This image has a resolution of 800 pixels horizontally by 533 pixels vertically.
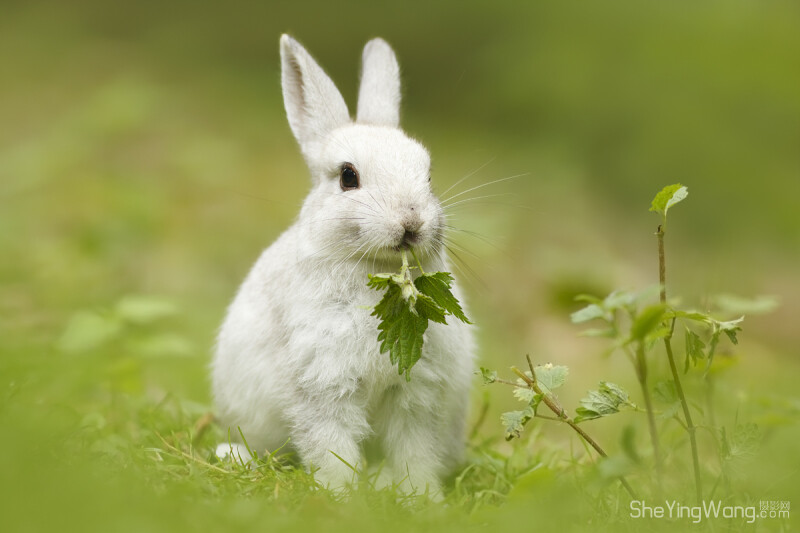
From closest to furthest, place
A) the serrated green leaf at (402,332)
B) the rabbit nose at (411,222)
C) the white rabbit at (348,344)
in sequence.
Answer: the serrated green leaf at (402,332) → the rabbit nose at (411,222) → the white rabbit at (348,344)

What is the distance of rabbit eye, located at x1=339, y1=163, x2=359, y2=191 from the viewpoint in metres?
4.62

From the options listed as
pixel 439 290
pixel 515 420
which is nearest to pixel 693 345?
pixel 515 420

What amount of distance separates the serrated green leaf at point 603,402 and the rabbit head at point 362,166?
1121mm

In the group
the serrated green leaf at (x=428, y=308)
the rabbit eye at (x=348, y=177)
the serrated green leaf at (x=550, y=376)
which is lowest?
the serrated green leaf at (x=550, y=376)

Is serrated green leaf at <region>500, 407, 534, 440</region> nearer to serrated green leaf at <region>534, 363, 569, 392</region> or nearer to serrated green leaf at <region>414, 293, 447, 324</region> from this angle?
serrated green leaf at <region>534, 363, 569, 392</region>

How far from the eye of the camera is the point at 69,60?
1395 cm

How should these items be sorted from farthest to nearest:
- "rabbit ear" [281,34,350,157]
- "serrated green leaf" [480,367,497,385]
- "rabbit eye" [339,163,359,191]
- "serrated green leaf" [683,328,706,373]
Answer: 1. "rabbit ear" [281,34,350,157]
2. "rabbit eye" [339,163,359,191]
3. "serrated green leaf" [480,367,497,385]
4. "serrated green leaf" [683,328,706,373]

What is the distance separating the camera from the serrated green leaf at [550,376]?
12.4 ft

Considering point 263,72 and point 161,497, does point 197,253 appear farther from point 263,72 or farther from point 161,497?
point 161,497

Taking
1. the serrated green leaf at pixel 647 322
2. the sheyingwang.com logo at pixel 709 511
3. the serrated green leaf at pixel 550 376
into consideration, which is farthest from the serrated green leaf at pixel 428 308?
the sheyingwang.com logo at pixel 709 511

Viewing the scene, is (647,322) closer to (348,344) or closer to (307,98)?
(348,344)

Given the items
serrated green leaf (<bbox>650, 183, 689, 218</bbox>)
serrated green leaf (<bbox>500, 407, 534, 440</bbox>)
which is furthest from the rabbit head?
serrated green leaf (<bbox>650, 183, 689, 218</bbox>)

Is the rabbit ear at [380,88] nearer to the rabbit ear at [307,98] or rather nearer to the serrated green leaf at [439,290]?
the rabbit ear at [307,98]

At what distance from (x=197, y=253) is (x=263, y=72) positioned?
17.2ft
